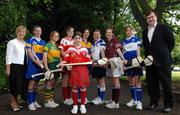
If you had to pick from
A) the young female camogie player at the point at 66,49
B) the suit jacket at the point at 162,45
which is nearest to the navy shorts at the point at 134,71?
the suit jacket at the point at 162,45

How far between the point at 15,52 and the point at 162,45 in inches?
143

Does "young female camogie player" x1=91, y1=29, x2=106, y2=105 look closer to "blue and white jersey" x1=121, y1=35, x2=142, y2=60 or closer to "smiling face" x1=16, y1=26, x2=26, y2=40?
"blue and white jersey" x1=121, y1=35, x2=142, y2=60

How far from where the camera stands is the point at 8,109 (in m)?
9.79

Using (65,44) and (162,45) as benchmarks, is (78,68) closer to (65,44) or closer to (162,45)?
(65,44)

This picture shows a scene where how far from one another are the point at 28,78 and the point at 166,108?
350 cm

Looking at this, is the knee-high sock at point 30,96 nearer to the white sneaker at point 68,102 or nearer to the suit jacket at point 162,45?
the white sneaker at point 68,102

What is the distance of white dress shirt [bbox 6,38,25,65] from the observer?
9633 mm

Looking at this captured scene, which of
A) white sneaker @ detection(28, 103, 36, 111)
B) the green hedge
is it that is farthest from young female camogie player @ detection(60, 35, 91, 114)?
the green hedge

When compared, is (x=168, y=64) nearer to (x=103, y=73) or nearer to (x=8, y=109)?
(x=103, y=73)

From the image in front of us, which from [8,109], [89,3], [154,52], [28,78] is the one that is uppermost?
[89,3]

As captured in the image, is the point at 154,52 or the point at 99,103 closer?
the point at 154,52

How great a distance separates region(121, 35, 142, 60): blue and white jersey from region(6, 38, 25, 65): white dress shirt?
104 inches

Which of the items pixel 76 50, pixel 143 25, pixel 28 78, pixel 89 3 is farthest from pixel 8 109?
pixel 89 3

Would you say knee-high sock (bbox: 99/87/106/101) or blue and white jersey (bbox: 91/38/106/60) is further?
knee-high sock (bbox: 99/87/106/101)
